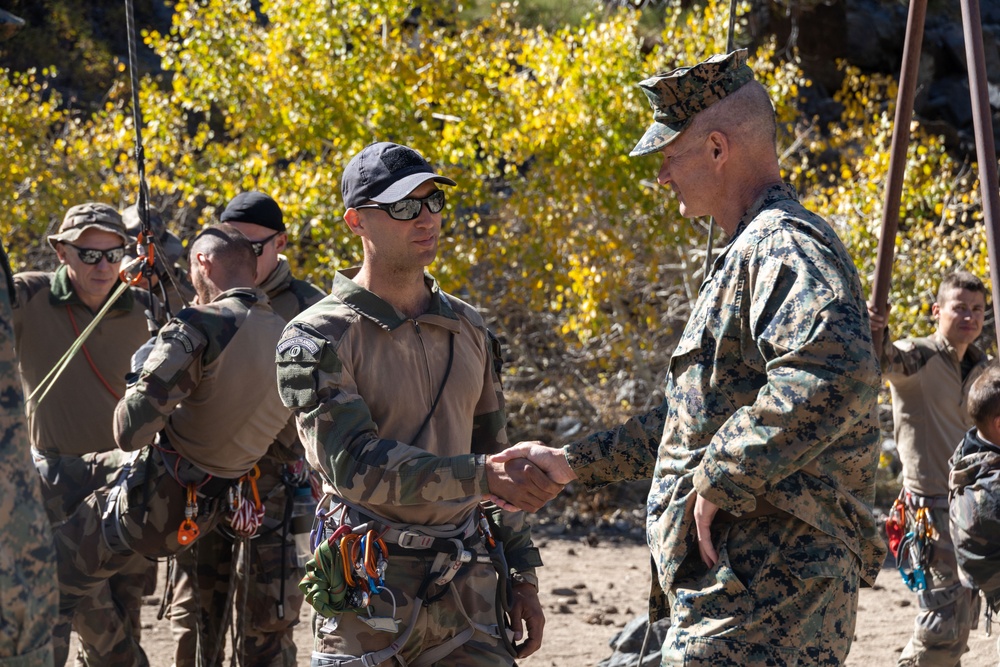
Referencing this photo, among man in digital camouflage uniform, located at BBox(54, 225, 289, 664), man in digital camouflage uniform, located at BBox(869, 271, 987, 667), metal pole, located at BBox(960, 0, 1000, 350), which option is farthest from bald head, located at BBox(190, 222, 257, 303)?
man in digital camouflage uniform, located at BBox(869, 271, 987, 667)

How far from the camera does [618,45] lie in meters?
9.92

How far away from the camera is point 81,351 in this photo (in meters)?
5.66

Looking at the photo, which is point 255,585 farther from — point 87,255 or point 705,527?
point 705,527

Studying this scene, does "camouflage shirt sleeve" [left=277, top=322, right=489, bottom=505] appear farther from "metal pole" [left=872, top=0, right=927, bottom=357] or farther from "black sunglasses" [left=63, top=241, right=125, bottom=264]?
"black sunglasses" [left=63, top=241, right=125, bottom=264]

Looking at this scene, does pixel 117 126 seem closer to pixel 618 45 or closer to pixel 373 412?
pixel 618 45

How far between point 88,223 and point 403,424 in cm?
296

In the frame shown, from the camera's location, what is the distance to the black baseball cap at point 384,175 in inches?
135

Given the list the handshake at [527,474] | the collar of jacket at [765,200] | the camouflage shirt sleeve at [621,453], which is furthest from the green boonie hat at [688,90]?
the handshake at [527,474]

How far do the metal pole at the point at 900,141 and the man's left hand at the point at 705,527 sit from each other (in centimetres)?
162

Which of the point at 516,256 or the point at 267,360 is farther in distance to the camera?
the point at 516,256

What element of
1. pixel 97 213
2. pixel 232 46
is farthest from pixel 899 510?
pixel 232 46

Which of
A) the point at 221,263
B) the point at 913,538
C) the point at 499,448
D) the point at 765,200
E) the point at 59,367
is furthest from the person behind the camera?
the point at 913,538

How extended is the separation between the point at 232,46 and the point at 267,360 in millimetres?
7281

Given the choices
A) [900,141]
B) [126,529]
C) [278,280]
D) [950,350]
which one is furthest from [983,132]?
[126,529]
